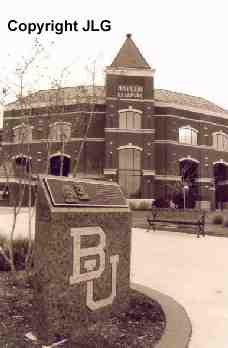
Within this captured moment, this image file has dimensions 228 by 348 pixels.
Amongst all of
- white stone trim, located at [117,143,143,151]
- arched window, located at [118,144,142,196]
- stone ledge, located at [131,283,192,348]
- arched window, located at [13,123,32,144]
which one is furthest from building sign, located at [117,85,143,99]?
stone ledge, located at [131,283,192,348]

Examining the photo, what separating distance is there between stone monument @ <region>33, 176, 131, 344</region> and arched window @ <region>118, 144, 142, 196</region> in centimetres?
3000

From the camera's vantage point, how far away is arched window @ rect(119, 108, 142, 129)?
34969 millimetres

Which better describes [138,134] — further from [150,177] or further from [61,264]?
[61,264]

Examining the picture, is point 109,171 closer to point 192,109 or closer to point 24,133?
point 192,109

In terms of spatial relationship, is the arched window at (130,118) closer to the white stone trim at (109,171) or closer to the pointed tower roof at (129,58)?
the white stone trim at (109,171)

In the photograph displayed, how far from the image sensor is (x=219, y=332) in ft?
13.6

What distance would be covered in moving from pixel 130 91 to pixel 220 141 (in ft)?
40.6

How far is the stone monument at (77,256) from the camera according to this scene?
3451mm

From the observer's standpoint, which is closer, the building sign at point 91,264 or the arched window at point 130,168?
the building sign at point 91,264

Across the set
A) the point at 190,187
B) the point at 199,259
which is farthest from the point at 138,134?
the point at 199,259

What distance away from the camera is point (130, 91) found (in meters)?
35.2

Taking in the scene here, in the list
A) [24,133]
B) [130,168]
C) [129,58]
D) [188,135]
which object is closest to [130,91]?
[129,58]

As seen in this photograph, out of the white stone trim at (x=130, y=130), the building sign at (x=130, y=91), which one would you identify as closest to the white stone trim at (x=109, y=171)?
the white stone trim at (x=130, y=130)

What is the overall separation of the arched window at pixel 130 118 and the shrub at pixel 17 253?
27.8m
